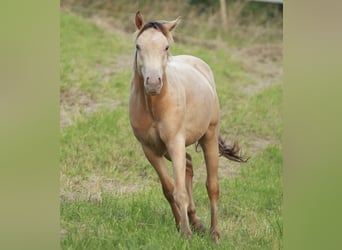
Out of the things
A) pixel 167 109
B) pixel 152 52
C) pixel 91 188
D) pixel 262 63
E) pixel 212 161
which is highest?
pixel 262 63

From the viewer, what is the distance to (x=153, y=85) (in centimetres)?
247

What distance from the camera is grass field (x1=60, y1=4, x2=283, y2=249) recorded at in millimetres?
2969

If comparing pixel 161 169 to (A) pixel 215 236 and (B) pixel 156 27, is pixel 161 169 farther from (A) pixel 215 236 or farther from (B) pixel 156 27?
(B) pixel 156 27

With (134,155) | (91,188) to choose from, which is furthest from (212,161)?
(134,155)

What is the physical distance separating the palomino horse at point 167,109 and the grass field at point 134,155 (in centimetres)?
21

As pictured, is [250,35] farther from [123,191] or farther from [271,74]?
[123,191]

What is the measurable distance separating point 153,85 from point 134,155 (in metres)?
2.07

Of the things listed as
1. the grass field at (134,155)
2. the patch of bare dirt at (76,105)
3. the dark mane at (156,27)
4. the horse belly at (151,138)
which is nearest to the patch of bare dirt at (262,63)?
the grass field at (134,155)

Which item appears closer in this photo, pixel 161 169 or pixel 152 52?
pixel 152 52

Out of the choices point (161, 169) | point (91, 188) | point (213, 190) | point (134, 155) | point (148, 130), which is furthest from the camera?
point (134, 155)

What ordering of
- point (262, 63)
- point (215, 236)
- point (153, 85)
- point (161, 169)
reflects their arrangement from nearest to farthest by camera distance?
point (153, 85) < point (161, 169) < point (215, 236) < point (262, 63)

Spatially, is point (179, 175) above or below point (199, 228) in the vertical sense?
above

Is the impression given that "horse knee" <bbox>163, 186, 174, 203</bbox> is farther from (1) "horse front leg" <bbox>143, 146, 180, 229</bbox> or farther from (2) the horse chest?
(2) the horse chest

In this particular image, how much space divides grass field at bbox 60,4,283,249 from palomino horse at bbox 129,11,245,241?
207mm
